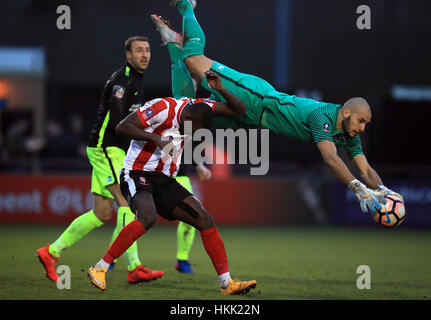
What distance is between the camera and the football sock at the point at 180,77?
842cm

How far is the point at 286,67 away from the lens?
71.1 feet

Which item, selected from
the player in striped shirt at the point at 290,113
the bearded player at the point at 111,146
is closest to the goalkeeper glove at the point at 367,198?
the player in striped shirt at the point at 290,113

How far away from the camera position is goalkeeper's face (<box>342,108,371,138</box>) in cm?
728

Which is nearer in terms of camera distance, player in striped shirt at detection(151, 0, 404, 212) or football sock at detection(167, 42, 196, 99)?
player in striped shirt at detection(151, 0, 404, 212)

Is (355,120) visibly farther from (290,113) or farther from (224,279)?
(224,279)

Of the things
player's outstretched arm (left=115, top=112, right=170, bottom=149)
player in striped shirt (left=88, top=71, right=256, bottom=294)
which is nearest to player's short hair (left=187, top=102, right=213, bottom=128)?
player in striped shirt (left=88, top=71, right=256, bottom=294)

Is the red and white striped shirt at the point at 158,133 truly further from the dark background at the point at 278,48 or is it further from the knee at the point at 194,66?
the dark background at the point at 278,48

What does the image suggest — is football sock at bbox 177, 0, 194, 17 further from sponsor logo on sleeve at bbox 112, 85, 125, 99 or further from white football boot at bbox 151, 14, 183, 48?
sponsor logo on sleeve at bbox 112, 85, 125, 99

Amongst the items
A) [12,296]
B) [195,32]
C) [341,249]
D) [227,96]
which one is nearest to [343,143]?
[227,96]

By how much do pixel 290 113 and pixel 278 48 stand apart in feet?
46.0

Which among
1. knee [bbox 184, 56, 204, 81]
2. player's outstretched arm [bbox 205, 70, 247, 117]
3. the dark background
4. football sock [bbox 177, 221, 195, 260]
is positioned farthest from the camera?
the dark background

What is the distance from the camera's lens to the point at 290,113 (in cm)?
779

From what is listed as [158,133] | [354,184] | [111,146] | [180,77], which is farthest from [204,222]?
[180,77]

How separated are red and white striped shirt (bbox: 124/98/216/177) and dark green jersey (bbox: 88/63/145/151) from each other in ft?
3.45
